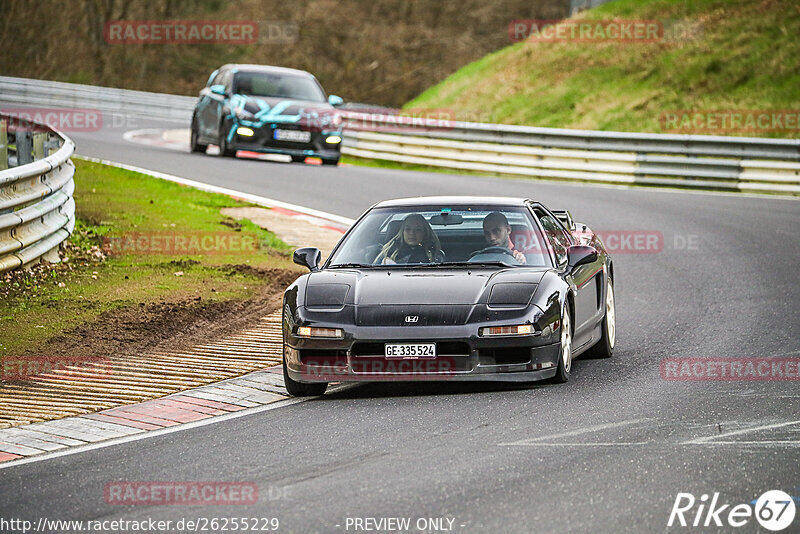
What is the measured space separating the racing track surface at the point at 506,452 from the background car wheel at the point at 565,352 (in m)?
0.09

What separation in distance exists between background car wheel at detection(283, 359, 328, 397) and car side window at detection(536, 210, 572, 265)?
1.95 m

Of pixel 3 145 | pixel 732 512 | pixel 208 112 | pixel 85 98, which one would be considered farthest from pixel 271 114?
pixel 732 512

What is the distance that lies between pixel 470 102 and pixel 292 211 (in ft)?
56.8

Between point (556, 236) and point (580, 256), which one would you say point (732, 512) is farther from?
point (556, 236)

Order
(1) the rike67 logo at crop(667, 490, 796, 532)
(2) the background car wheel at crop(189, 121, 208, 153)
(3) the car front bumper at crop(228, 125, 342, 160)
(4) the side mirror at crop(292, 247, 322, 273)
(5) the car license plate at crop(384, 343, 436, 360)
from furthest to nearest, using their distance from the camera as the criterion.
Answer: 1. (2) the background car wheel at crop(189, 121, 208, 153)
2. (3) the car front bumper at crop(228, 125, 342, 160)
3. (4) the side mirror at crop(292, 247, 322, 273)
4. (5) the car license plate at crop(384, 343, 436, 360)
5. (1) the rike67 logo at crop(667, 490, 796, 532)

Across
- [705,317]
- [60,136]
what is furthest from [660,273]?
[60,136]

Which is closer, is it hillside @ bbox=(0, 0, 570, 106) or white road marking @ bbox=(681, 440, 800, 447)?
white road marking @ bbox=(681, 440, 800, 447)

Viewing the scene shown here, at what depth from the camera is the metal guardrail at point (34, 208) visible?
458 inches

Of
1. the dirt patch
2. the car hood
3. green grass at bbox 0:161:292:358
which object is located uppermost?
the car hood

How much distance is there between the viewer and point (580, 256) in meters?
9.13

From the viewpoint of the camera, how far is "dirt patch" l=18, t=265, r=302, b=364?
9914 mm

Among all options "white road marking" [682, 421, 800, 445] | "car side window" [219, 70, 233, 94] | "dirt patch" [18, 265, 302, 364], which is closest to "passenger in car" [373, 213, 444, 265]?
"dirt patch" [18, 265, 302, 364]

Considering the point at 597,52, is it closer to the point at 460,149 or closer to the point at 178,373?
the point at 460,149

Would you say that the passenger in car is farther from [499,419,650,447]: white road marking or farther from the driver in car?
[499,419,650,447]: white road marking
